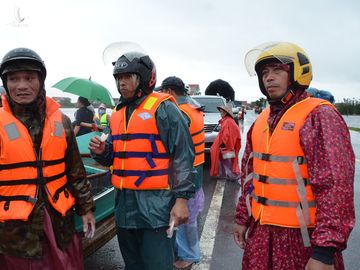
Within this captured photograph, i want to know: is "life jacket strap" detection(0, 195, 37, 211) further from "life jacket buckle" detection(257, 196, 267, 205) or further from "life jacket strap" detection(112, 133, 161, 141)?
"life jacket buckle" detection(257, 196, 267, 205)

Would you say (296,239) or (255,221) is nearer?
(296,239)

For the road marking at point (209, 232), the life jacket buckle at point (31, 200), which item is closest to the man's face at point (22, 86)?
the life jacket buckle at point (31, 200)

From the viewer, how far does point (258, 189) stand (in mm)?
2275

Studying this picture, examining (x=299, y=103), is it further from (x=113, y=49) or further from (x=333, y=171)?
(x=113, y=49)

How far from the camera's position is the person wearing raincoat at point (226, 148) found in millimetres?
8273

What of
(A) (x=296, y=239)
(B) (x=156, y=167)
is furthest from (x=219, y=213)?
(A) (x=296, y=239)

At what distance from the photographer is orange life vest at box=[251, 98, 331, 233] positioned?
79.8 inches

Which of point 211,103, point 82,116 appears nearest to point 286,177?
point 82,116

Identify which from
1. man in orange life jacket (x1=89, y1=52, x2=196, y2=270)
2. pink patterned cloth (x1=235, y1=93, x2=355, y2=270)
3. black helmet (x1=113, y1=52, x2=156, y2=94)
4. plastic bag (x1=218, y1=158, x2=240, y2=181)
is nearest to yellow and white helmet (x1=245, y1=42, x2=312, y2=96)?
pink patterned cloth (x1=235, y1=93, x2=355, y2=270)

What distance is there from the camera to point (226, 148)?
8422 millimetres

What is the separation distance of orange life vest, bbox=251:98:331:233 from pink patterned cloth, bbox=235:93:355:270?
0.06m

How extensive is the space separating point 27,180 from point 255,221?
1.46 meters

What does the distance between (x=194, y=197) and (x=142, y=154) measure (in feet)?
5.42

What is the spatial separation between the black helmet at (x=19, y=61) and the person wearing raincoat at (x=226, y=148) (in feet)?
20.4
